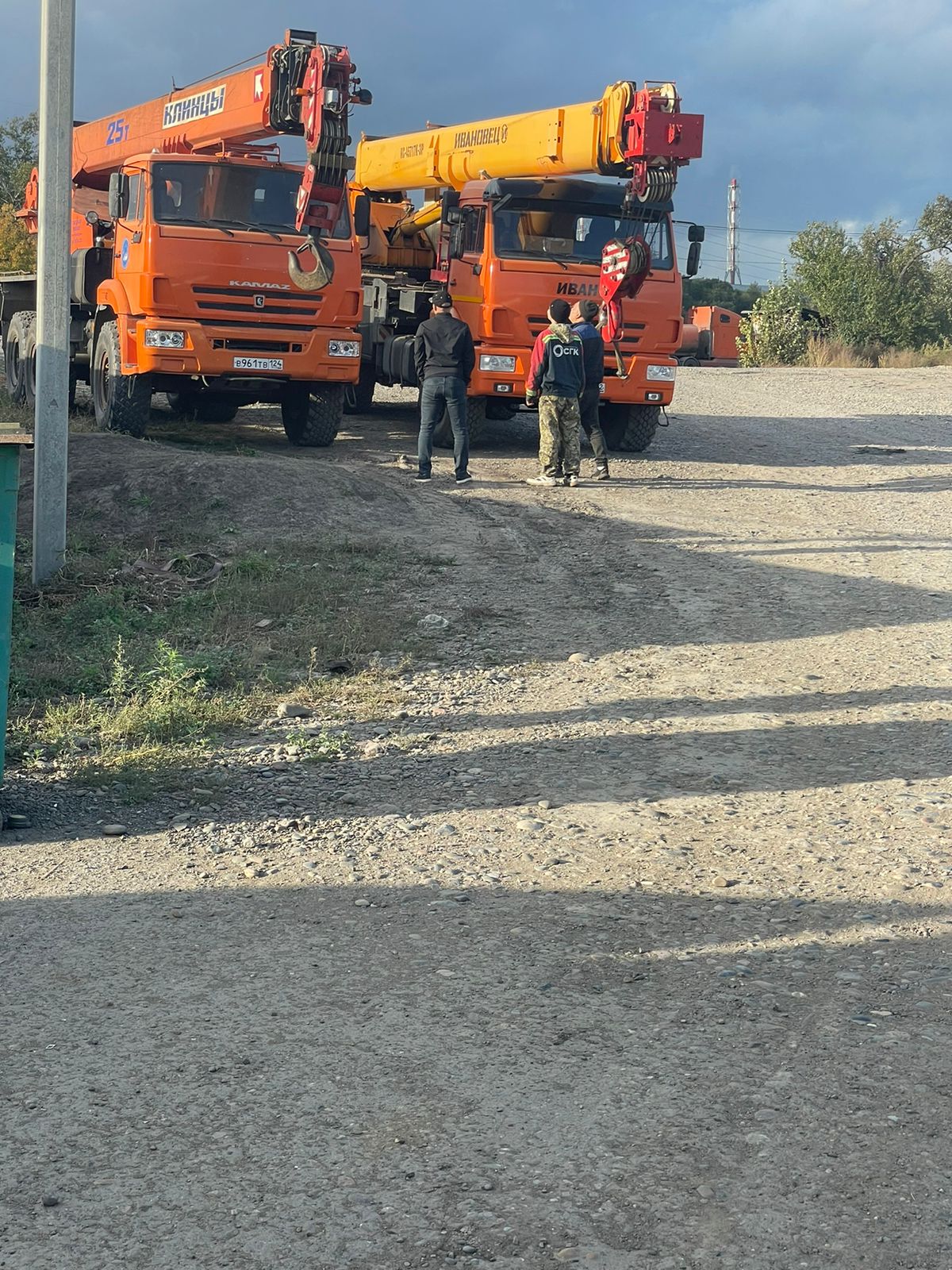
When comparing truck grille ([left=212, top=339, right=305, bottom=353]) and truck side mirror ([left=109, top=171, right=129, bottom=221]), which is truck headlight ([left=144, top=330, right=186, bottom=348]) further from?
truck side mirror ([left=109, top=171, right=129, bottom=221])

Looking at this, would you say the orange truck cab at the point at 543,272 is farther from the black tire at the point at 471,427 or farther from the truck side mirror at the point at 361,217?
the truck side mirror at the point at 361,217

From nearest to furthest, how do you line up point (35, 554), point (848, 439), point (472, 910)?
point (472, 910) < point (35, 554) < point (848, 439)

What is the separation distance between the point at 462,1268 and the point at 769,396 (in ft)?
78.2

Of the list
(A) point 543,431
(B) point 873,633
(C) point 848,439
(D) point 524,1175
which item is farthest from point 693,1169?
(C) point 848,439

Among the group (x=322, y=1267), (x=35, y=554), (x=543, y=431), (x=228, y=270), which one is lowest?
(x=322, y=1267)

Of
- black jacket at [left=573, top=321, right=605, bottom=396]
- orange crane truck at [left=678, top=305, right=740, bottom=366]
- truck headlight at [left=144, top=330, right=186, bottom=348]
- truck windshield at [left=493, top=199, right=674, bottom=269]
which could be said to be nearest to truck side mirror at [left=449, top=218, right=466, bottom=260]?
truck windshield at [left=493, top=199, right=674, bottom=269]

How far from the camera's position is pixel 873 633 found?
878 centimetres

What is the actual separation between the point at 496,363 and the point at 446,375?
51.1 inches

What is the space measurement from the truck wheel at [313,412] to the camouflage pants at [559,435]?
98.0 inches

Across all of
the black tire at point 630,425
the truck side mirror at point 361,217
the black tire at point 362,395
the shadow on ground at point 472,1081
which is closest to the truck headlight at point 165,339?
the truck side mirror at point 361,217

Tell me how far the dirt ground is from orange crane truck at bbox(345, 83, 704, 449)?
658cm

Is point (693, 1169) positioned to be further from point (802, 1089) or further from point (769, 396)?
point (769, 396)

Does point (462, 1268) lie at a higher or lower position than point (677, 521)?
lower

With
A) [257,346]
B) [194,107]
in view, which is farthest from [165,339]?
[194,107]
